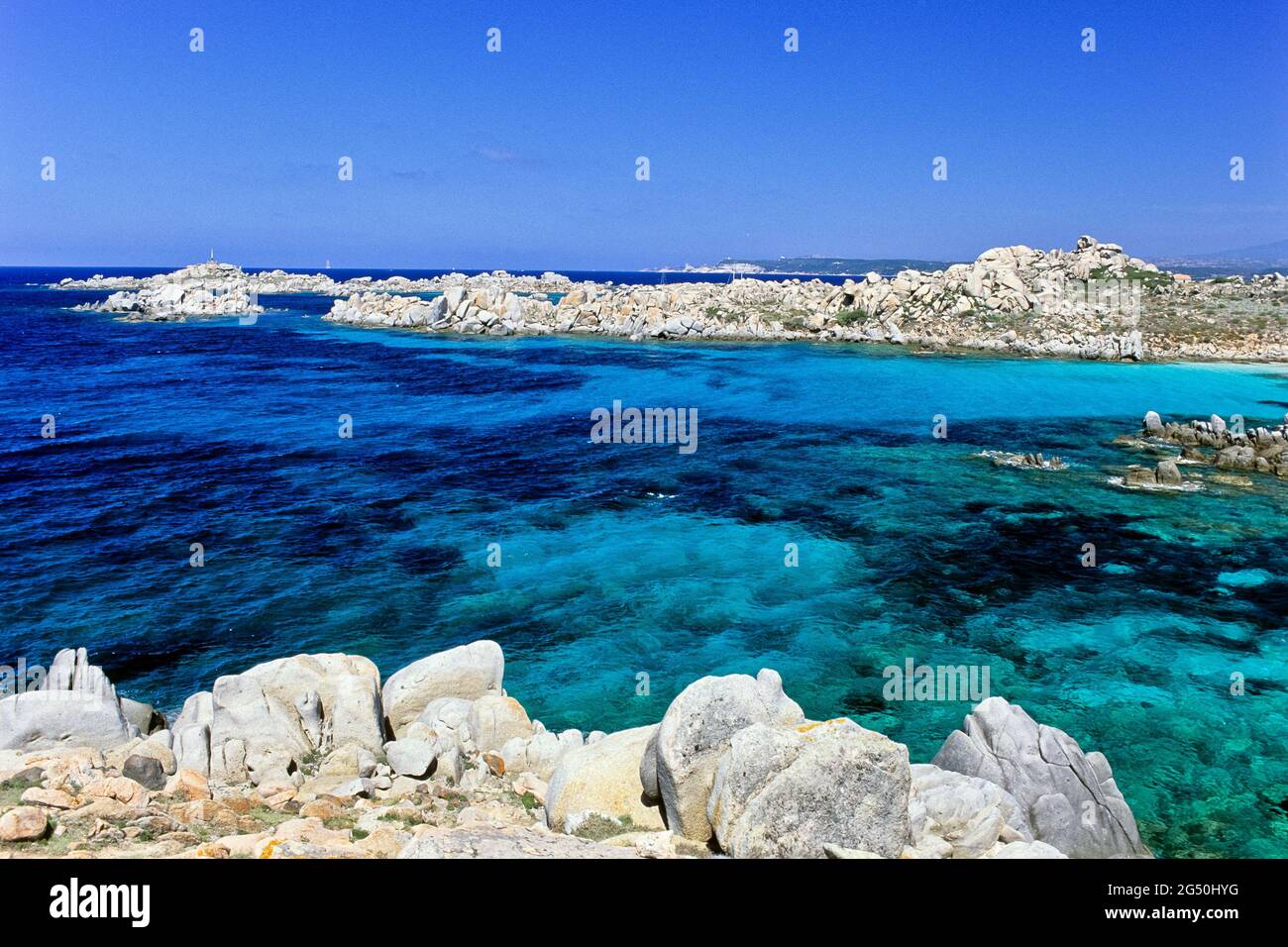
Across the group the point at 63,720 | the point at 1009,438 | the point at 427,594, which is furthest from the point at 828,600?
the point at 1009,438

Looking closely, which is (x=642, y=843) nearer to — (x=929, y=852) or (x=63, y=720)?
(x=929, y=852)

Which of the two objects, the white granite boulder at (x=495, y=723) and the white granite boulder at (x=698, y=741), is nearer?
the white granite boulder at (x=698, y=741)

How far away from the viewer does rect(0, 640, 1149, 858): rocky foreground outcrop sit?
959 cm

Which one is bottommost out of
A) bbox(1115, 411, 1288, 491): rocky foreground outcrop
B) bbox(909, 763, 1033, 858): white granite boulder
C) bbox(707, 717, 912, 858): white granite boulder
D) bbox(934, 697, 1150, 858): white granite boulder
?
bbox(934, 697, 1150, 858): white granite boulder

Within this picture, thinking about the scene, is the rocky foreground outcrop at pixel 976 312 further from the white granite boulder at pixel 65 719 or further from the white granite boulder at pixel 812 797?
the white granite boulder at pixel 65 719

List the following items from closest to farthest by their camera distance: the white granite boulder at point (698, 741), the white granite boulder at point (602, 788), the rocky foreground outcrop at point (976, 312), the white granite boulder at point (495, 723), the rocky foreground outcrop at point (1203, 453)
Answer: the white granite boulder at point (698, 741) → the white granite boulder at point (602, 788) → the white granite boulder at point (495, 723) → the rocky foreground outcrop at point (1203, 453) → the rocky foreground outcrop at point (976, 312)

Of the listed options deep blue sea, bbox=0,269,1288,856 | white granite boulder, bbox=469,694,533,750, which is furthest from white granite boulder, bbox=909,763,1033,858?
white granite boulder, bbox=469,694,533,750

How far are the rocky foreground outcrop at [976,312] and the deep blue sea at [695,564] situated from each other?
29401 mm

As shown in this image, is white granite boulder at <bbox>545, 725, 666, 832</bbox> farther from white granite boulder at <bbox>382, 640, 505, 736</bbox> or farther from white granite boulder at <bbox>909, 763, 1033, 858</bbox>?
white granite boulder at <bbox>382, 640, 505, 736</bbox>

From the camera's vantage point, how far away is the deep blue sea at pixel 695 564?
18.5 metres

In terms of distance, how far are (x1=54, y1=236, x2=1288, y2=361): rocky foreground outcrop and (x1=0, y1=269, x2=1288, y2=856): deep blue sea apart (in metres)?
29.4

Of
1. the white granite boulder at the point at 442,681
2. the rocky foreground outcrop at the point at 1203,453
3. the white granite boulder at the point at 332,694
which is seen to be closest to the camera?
the white granite boulder at the point at 332,694

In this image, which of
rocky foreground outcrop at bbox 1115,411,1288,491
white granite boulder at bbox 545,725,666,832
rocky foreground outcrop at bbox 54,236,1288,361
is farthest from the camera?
rocky foreground outcrop at bbox 54,236,1288,361

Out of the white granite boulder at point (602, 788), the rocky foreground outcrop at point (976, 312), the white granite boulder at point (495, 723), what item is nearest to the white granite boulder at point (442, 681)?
the white granite boulder at point (495, 723)
